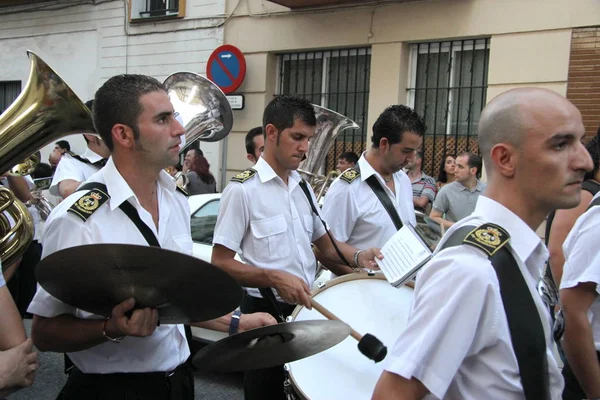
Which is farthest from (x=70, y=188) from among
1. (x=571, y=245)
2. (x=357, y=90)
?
(x=357, y=90)

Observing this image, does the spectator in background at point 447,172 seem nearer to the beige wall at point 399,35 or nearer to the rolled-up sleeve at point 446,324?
the beige wall at point 399,35

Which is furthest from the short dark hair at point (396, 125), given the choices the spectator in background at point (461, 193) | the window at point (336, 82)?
the window at point (336, 82)

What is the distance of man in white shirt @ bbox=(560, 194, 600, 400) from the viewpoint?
2275mm

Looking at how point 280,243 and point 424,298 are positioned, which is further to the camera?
point 280,243

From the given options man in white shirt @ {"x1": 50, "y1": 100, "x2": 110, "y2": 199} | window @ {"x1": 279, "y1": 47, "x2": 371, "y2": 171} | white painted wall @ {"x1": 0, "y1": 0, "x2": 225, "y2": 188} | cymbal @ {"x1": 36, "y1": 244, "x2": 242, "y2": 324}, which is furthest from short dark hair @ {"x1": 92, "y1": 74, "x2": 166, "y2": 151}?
white painted wall @ {"x1": 0, "y1": 0, "x2": 225, "y2": 188}

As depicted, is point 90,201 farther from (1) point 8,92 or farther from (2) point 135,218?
(1) point 8,92

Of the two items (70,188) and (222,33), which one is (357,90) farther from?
(70,188)

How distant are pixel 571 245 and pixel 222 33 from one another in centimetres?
986

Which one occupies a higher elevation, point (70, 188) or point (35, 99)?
point (35, 99)

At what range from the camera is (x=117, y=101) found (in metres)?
2.50

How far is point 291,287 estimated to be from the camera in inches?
116

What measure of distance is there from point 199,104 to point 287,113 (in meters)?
2.47

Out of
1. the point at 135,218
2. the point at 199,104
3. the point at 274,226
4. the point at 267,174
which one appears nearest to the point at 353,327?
the point at 274,226

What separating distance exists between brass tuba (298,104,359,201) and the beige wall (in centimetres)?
332
